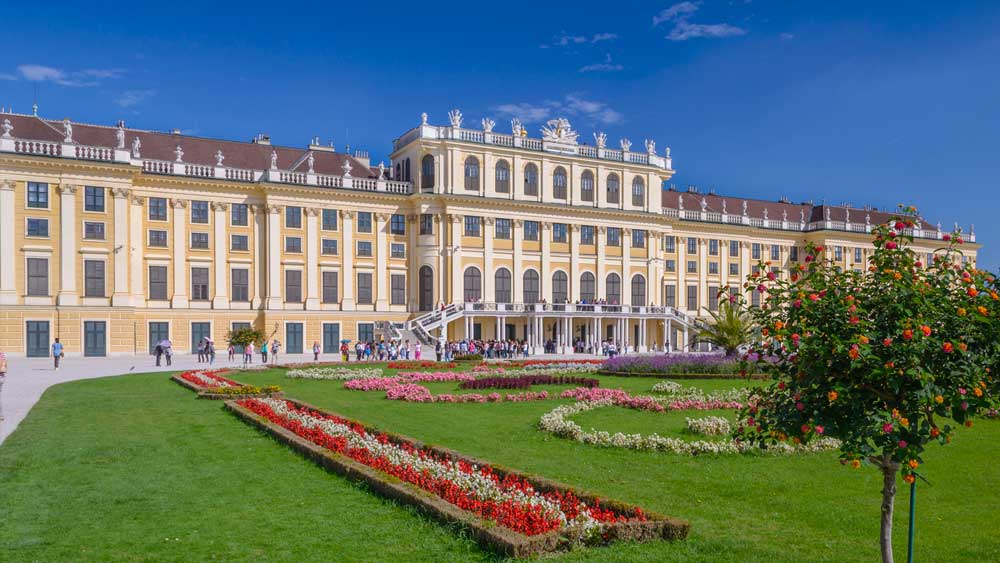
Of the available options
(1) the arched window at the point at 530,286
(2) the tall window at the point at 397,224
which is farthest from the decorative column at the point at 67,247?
(1) the arched window at the point at 530,286

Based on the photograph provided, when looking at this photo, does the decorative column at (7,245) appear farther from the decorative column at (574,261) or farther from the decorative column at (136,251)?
the decorative column at (574,261)

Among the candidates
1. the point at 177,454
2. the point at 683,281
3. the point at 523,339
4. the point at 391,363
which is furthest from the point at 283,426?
the point at 683,281

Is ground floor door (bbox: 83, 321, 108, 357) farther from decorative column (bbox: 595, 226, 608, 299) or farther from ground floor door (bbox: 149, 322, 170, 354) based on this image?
decorative column (bbox: 595, 226, 608, 299)

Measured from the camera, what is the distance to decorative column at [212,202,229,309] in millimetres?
53372

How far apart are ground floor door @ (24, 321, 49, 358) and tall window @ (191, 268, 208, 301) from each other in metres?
8.97

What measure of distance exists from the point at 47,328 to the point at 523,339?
32.0m

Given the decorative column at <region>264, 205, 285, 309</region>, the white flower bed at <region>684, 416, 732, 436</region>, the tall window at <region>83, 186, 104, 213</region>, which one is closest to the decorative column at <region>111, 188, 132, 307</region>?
the tall window at <region>83, 186, 104, 213</region>

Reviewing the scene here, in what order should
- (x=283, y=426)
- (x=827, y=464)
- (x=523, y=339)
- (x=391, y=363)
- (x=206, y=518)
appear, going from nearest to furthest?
(x=206, y=518), (x=827, y=464), (x=283, y=426), (x=391, y=363), (x=523, y=339)

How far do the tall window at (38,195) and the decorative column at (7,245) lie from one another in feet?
3.14

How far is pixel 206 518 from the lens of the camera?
991 cm

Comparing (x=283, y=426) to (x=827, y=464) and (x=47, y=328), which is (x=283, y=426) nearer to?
(x=827, y=464)

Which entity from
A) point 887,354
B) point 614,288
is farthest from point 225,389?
point 614,288

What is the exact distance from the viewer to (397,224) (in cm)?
5922

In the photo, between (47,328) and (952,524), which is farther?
(47,328)
